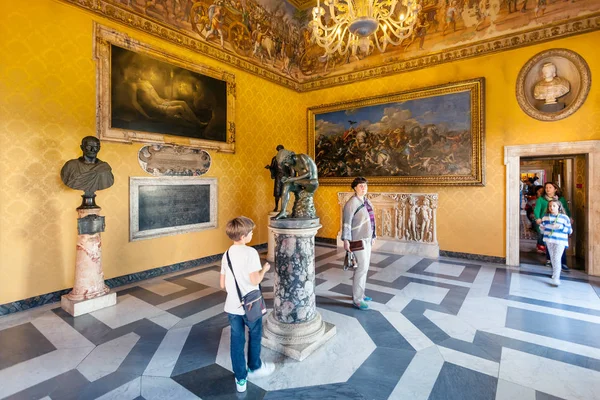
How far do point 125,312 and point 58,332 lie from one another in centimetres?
77

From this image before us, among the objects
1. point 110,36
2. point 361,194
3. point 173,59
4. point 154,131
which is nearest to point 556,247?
point 361,194

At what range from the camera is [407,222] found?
8039 mm

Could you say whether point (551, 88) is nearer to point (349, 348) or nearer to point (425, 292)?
point (425, 292)

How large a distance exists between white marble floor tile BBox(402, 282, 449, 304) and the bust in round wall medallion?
181 inches

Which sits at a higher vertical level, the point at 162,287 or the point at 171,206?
the point at 171,206

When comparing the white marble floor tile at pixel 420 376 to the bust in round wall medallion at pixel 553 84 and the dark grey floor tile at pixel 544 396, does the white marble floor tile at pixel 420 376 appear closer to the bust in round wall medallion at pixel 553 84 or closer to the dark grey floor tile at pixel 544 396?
the dark grey floor tile at pixel 544 396

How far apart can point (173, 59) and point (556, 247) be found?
8.49 m

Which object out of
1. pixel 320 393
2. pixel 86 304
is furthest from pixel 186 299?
pixel 320 393

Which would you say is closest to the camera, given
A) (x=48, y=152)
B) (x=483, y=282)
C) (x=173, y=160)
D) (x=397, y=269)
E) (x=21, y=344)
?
(x=21, y=344)

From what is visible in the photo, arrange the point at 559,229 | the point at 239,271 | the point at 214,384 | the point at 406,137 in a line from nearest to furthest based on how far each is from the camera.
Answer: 1. the point at 239,271
2. the point at 214,384
3. the point at 559,229
4. the point at 406,137

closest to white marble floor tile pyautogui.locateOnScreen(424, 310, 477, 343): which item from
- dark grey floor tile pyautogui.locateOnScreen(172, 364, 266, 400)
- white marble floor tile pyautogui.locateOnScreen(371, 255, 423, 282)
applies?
white marble floor tile pyautogui.locateOnScreen(371, 255, 423, 282)

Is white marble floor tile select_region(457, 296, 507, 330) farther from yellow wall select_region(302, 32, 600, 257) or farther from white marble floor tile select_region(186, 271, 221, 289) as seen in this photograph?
white marble floor tile select_region(186, 271, 221, 289)

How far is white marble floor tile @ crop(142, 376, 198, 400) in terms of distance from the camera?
2.47m

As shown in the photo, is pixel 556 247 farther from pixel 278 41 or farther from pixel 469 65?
pixel 278 41
